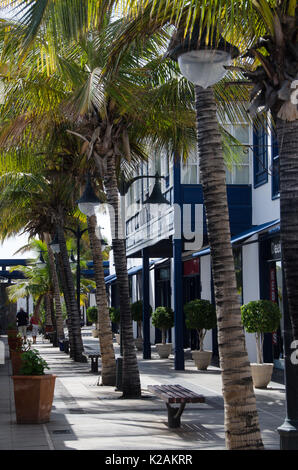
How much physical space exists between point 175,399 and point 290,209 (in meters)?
3.82

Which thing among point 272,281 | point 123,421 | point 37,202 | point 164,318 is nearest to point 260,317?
point 123,421

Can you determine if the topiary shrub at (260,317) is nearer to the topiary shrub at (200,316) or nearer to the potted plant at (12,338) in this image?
the topiary shrub at (200,316)

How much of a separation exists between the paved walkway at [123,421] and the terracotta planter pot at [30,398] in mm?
217

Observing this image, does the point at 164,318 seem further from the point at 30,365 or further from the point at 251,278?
the point at 30,365

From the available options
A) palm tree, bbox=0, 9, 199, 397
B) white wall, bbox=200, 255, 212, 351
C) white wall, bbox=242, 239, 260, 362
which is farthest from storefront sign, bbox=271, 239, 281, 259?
white wall, bbox=200, 255, 212, 351

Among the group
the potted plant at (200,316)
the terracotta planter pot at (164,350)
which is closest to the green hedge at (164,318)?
the terracotta planter pot at (164,350)

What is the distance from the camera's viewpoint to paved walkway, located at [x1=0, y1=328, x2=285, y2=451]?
9.61 m

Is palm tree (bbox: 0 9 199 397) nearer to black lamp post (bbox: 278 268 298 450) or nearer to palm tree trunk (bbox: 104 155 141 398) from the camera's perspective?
palm tree trunk (bbox: 104 155 141 398)

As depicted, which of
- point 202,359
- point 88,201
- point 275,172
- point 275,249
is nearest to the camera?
point 88,201

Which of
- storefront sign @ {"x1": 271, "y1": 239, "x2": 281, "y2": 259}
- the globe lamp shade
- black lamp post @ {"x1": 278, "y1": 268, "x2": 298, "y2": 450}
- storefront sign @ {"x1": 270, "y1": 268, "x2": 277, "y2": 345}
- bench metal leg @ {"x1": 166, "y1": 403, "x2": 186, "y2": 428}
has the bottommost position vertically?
bench metal leg @ {"x1": 166, "y1": 403, "x2": 186, "y2": 428}

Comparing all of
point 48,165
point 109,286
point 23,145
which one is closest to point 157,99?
point 23,145

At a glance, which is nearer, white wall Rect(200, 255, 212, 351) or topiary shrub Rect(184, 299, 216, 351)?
topiary shrub Rect(184, 299, 216, 351)

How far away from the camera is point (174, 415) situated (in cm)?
1091

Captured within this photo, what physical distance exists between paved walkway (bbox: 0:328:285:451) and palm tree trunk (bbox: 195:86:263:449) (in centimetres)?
200
